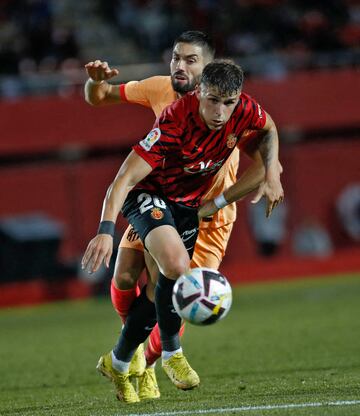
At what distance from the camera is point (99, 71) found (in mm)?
7355

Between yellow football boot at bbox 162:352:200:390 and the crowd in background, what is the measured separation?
12.1 m

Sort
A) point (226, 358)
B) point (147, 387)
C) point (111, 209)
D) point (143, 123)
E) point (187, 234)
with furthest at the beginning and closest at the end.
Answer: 1. point (143, 123)
2. point (226, 358)
3. point (147, 387)
4. point (187, 234)
5. point (111, 209)

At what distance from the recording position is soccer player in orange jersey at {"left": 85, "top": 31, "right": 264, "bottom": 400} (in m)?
7.16

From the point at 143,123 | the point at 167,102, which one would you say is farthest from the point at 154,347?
the point at 143,123

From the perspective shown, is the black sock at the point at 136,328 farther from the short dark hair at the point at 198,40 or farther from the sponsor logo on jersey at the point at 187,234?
the short dark hair at the point at 198,40

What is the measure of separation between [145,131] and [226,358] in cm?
1001

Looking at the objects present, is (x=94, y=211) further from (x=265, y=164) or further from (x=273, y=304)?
(x=265, y=164)

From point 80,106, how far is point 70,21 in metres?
2.25

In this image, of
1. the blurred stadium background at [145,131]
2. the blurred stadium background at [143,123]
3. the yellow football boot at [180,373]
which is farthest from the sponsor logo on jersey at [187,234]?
the blurred stadium background at [143,123]

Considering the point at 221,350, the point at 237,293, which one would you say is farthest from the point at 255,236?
the point at 221,350

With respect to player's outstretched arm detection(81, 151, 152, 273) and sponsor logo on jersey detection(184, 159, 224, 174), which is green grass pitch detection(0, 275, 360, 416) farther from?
sponsor logo on jersey detection(184, 159, 224, 174)

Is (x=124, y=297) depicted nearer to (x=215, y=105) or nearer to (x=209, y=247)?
(x=209, y=247)

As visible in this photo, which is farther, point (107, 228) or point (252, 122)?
point (252, 122)

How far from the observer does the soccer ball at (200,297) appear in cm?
602
